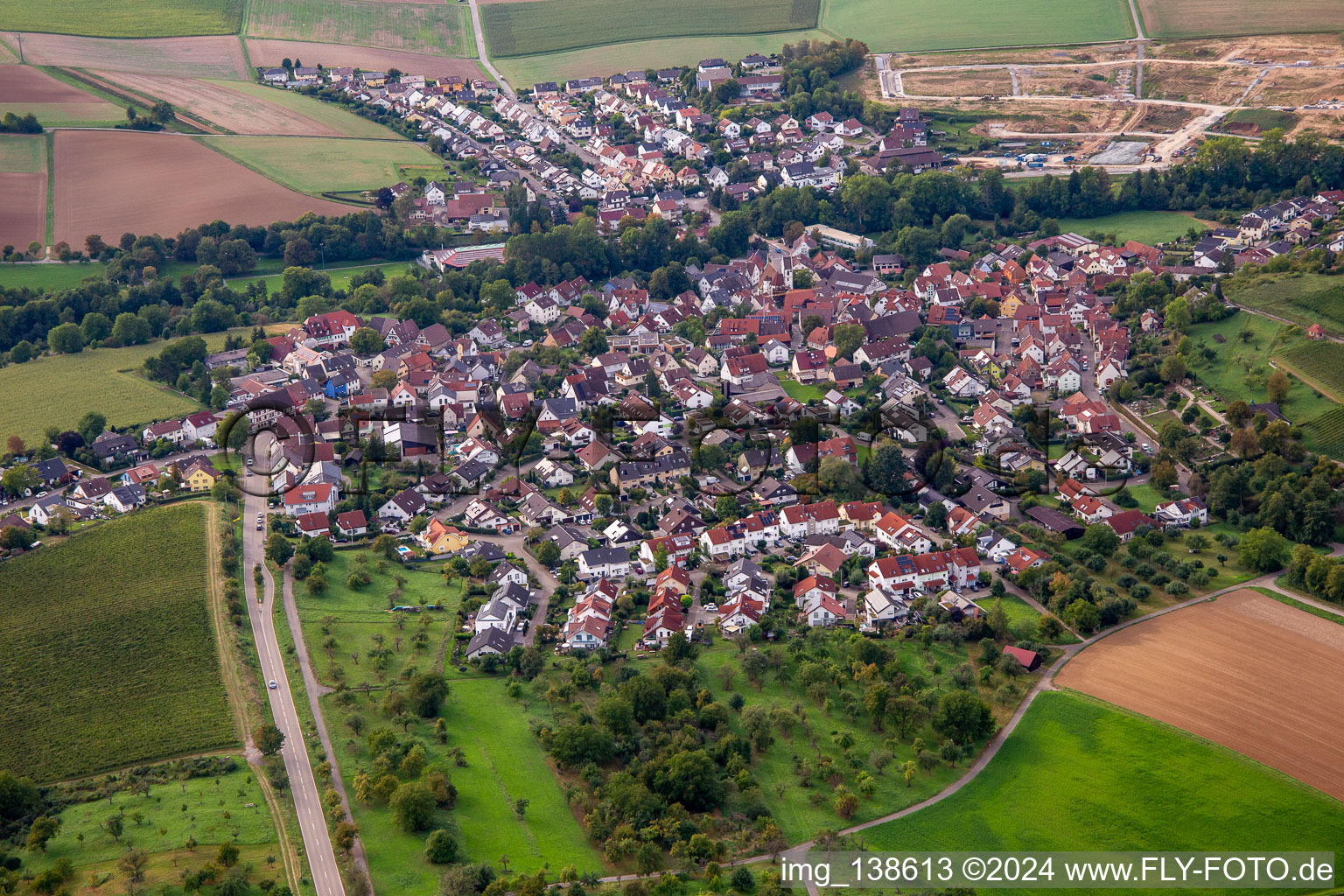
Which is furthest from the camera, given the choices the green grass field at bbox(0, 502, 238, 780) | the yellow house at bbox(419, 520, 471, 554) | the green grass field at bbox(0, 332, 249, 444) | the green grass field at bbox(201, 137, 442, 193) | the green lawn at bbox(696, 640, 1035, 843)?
the green grass field at bbox(201, 137, 442, 193)

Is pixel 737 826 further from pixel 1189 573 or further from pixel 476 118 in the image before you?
pixel 476 118

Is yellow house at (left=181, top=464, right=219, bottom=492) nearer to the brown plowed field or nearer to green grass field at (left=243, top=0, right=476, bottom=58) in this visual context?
the brown plowed field

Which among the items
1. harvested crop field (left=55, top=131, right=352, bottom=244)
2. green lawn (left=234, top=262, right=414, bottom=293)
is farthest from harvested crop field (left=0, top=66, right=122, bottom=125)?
green lawn (left=234, top=262, right=414, bottom=293)

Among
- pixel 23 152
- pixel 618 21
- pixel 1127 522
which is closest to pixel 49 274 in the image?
pixel 23 152

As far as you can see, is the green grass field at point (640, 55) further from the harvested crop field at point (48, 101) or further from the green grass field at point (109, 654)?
the green grass field at point (109, 654)

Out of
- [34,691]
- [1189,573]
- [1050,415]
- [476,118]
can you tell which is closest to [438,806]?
[34,691]

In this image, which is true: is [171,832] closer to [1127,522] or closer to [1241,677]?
[1241,677]
